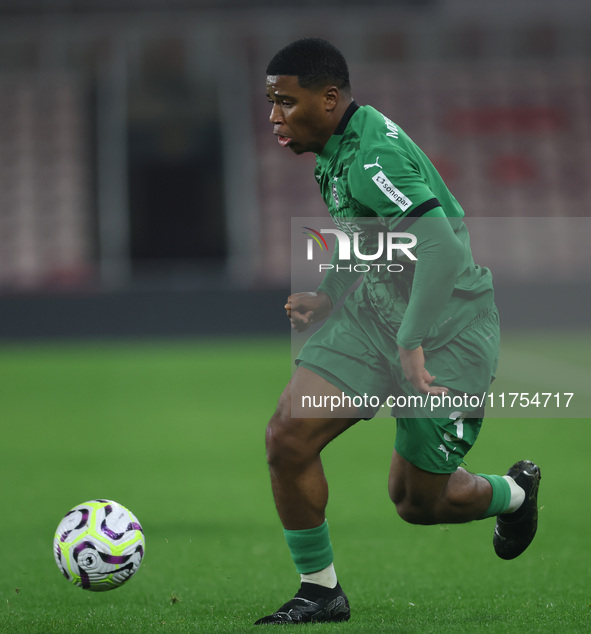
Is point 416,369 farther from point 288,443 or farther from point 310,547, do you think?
point 310,547

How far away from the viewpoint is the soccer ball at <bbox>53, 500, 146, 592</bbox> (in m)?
3.68

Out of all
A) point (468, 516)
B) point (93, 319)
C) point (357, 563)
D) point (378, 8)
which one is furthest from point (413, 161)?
point (378, 8)

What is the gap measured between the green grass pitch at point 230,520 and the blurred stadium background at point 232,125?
8035mm

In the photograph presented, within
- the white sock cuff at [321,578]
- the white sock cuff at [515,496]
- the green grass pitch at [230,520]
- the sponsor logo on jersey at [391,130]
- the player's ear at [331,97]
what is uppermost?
the player's ear at [331,97]

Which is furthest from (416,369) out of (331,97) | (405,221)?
(331,97)

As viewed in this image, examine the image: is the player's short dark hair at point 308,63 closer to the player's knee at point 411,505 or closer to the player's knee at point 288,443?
the player's knee at point 288,443

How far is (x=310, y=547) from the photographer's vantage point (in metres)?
3.70

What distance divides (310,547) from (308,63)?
166cm

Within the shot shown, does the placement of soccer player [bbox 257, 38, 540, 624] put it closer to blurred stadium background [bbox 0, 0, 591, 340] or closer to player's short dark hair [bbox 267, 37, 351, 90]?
player's short dark hair [bbox 267, 37, 351, 90]

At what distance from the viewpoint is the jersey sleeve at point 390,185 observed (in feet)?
10.9

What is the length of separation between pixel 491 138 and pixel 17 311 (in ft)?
→ 34.7

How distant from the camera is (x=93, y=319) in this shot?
16828 mm

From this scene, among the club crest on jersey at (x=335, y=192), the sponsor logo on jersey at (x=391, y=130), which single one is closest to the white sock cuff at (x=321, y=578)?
the club crest on jersey at (x=335, y=192)

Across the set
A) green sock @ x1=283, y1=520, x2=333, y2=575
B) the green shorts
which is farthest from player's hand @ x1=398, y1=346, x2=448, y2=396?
green sock @ x1=283, y1=520, x2=333, y2=575
